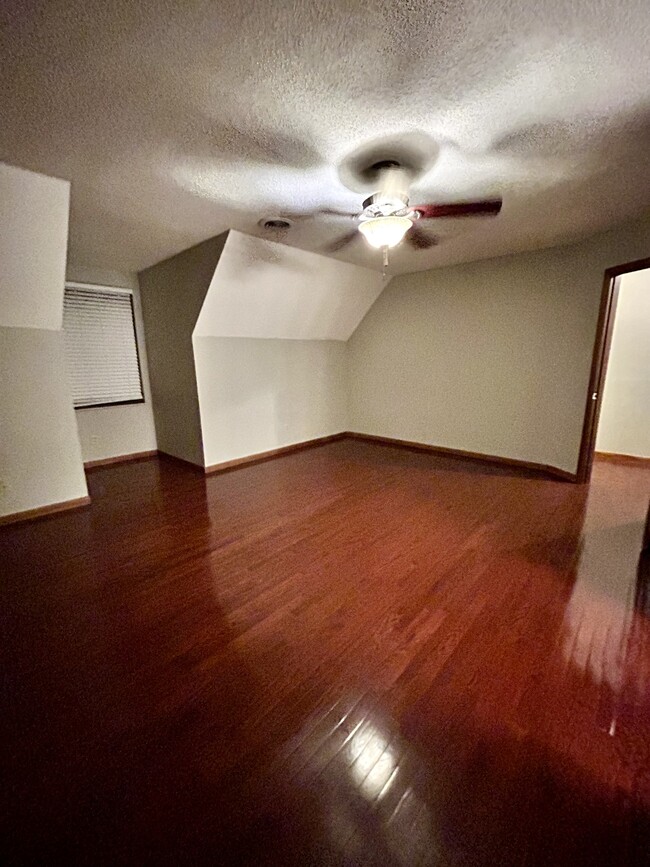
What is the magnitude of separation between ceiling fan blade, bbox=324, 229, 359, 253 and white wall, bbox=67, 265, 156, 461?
2.58m

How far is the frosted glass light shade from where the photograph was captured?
1938mm

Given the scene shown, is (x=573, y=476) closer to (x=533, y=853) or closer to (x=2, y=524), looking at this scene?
(x=533, y=853)

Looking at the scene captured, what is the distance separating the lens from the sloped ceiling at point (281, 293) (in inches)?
129

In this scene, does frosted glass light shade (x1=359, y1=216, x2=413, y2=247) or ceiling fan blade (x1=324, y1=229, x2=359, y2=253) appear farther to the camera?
ceiling fan blade (x1=324, y1=229, x2=359, y2=253)

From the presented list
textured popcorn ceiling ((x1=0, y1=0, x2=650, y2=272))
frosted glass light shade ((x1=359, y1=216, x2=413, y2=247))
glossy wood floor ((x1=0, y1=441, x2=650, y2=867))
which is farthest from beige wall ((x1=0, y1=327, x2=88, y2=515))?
frosted glass light shade ((x1=359, y1=216, x2=413, y2=247))

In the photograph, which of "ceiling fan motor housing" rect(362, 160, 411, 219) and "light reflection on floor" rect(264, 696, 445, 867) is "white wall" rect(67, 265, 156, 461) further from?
"light reflection on floor" rect(264, 696, 445, 867)

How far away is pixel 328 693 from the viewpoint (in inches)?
53.3

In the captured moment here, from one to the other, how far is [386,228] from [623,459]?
4042 millimetres

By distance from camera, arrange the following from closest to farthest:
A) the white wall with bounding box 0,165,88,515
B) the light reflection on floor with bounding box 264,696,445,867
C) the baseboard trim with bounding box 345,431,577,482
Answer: the light reflection on floor with bounding box 264,696,445,867, the white wall with bounding box 0,165,88,515, the baseboard trim with bounding box 345,431,577,482

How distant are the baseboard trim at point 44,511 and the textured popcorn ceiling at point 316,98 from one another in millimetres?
2326

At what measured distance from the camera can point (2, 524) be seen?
272 centimetres

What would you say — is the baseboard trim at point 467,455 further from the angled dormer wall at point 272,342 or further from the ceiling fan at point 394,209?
the ceiling fan at point 394,209

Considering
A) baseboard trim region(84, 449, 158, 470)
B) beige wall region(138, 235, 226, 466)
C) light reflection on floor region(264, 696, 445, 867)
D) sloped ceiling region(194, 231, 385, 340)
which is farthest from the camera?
baseboard trim region(84, 449, 158, 470)

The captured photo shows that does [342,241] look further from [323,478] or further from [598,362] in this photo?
[598,362]
